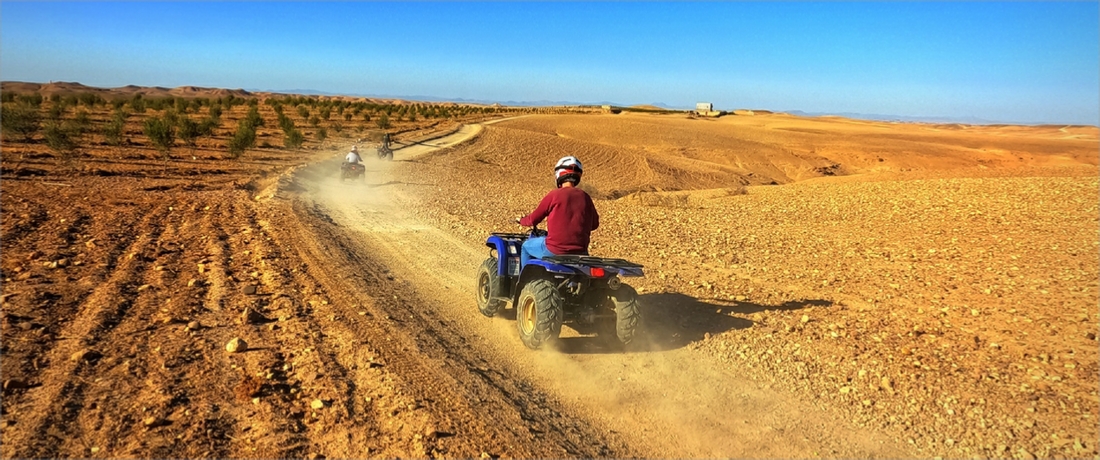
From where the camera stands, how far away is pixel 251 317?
Result: 673 centimetres

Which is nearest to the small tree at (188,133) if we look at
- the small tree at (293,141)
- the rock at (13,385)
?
the small tree at (293,141)

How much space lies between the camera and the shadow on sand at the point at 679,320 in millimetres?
6793

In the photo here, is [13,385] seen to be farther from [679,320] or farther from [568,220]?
[679,320]

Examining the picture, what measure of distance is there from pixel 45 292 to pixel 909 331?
9.52 meters

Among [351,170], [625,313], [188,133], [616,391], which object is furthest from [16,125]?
[616,391]

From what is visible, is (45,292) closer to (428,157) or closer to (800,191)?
(800,191)

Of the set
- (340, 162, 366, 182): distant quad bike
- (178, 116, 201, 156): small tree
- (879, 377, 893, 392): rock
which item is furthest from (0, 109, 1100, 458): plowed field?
(178, 116, 201, 156): small tree

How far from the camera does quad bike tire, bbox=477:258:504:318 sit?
291 inches

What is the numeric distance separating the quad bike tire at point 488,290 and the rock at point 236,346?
2606mm

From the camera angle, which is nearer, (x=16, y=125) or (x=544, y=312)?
(x=544, y=312)

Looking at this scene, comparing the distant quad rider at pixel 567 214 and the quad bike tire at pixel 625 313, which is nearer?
the quad bike tire at pixel 625 313

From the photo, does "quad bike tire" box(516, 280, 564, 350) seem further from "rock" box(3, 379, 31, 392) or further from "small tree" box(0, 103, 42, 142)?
"small tree" box(0, 103, 42, 142)

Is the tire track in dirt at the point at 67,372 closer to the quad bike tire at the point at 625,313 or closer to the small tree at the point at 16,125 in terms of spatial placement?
the quad bike tire at the point at 625,313

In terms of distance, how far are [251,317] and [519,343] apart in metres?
2.81
